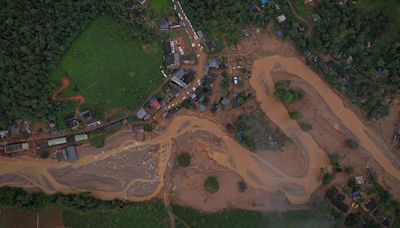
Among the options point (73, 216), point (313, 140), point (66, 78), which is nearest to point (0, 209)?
point (73, 216)

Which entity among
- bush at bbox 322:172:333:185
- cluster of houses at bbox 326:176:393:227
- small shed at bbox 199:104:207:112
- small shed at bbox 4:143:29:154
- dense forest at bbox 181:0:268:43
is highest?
dense forest at bbox 181:0:268:43

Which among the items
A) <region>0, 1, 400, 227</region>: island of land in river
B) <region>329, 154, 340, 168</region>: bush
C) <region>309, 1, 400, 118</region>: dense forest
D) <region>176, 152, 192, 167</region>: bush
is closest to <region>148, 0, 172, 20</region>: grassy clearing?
<region>0, 1, 400, 227</region>: island of land in river

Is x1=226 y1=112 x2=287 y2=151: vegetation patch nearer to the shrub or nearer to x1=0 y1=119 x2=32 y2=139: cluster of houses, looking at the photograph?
the shrub

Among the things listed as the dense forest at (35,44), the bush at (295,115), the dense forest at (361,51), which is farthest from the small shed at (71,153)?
the dense forest at (361,51)

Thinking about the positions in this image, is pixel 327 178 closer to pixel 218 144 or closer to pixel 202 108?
pixel 218 144

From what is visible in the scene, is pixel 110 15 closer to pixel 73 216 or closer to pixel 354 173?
pixel 73 216

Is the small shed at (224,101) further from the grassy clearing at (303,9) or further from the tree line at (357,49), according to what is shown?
the grassy clearing at (303,9)
